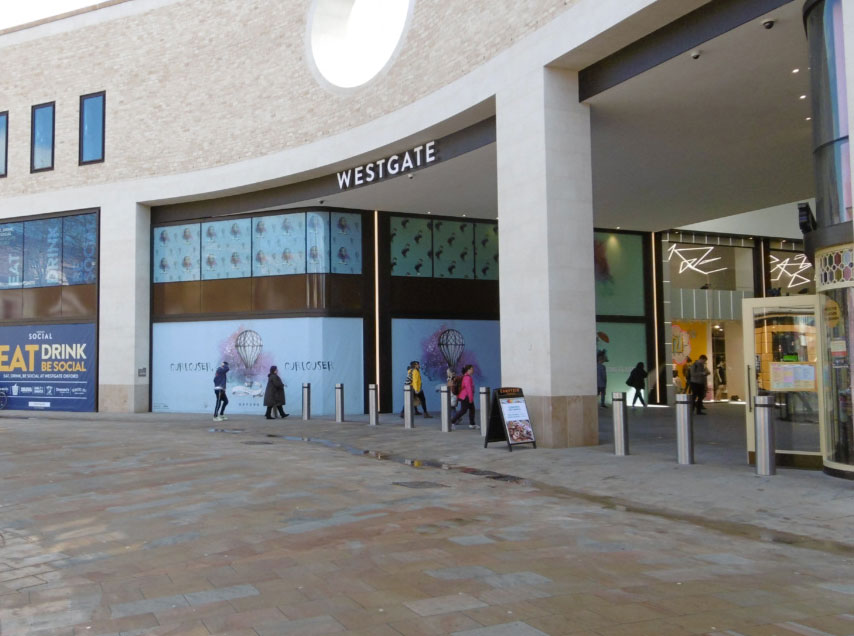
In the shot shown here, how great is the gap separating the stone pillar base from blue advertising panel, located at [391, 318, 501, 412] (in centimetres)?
1058

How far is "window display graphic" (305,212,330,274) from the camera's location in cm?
2364

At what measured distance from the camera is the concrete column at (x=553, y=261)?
1380 cm

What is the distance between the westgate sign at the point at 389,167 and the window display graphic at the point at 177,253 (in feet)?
21.0

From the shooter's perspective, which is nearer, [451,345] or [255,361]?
[255,361]

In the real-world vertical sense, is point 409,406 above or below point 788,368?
below

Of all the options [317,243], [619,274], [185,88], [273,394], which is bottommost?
[273,394]

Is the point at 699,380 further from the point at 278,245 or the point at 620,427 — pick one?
the point at 278,245

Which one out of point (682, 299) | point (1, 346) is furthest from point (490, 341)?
point (1, 346)

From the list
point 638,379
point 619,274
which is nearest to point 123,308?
point 638,379

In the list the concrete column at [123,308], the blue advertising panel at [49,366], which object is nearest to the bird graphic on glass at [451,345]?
the concrete column at [123,308]

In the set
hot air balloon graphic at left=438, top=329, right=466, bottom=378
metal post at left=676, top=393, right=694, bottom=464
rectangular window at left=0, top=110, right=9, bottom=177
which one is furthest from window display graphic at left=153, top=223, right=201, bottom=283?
metal post at left=676, top=393, right=694, bottom=464

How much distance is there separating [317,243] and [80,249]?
8539 mm

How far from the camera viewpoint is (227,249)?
24.9m

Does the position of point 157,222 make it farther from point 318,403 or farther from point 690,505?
point 690,505
